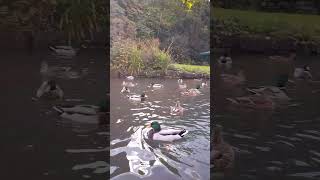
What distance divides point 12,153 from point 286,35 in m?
1.43

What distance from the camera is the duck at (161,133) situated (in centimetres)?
206

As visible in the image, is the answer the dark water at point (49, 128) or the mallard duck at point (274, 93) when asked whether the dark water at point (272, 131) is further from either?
the dark water at point (49, 128)

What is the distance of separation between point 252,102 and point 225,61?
24cm

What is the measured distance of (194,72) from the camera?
8.45ft

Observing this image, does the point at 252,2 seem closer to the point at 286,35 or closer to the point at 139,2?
the point at 286,35

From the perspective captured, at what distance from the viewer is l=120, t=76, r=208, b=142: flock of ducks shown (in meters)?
2.07

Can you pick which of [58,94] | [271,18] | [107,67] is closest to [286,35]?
[271,18]

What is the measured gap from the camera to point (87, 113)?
1.98m

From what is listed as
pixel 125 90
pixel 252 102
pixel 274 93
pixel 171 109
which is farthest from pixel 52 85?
pixel 274 93

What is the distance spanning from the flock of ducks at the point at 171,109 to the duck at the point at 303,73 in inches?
23.3

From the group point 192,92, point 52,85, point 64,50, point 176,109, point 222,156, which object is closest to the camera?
point 222,156

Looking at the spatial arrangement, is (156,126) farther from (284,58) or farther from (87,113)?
(284,58)

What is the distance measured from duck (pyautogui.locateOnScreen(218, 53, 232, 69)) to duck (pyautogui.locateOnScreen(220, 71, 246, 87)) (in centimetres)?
5

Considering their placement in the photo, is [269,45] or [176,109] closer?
[269,45]
